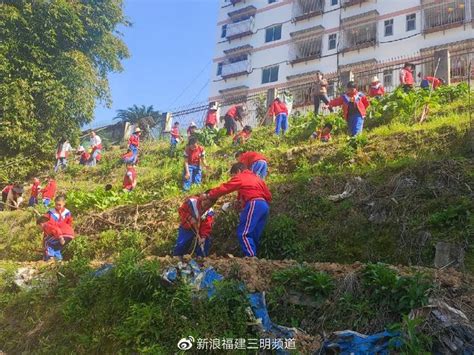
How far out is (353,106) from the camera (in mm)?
11305

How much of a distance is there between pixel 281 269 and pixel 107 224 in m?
6.49

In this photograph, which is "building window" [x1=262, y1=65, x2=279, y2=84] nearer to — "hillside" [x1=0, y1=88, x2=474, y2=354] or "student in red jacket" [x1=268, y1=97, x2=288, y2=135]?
"student in red jacket" [x1=268, y1=97, x2=288, y2=135]

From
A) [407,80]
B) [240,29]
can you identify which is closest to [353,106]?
[407,80]

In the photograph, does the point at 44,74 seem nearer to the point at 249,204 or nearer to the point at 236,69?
the point at 249,204

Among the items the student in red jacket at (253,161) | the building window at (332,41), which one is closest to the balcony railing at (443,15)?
the building window at (332,41)

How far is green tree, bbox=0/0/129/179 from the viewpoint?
787 inches

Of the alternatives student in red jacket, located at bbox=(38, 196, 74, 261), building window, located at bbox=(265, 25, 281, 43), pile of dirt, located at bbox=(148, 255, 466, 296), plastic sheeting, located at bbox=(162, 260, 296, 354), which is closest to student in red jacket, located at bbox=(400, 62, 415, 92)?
student in red jacket, located at bbox=(38, 196, 74, 261)

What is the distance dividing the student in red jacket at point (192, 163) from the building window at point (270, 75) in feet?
78.6

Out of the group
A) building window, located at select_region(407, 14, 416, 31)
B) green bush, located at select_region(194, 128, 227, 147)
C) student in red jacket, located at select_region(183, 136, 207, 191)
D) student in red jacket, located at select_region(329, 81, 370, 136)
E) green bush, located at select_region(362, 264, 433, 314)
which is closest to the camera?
green bush, located at select_region(362, 264, 433, 314)

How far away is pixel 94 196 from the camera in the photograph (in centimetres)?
1244

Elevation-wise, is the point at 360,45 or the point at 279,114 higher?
the point at 360,45

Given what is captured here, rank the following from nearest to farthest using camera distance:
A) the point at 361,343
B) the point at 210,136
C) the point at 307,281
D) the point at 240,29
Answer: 1. the point at 361,343
2. the point at 307,281
3. the point at 210,136
4. the point at 240,29

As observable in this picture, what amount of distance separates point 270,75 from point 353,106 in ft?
80.6

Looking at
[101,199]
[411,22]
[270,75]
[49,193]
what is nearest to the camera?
[101,199]
